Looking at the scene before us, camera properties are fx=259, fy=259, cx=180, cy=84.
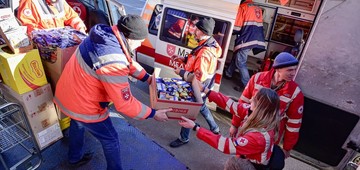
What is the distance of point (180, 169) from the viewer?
3570 millimetres

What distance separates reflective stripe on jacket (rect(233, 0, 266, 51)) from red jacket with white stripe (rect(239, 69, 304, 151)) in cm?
227

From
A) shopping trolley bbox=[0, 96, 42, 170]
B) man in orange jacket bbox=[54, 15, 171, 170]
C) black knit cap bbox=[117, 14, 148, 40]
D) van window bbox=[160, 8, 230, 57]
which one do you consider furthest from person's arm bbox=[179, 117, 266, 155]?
shopping trolley bbox=[0, 96, 42, 170]

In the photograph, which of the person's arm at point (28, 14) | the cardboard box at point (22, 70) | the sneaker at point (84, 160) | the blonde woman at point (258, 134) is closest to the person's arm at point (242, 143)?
the blonde woman at point (258, 134)

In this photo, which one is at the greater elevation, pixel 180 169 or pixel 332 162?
pixel 332 162

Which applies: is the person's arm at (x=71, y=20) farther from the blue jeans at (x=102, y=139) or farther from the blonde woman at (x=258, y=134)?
the blonde woman at (x=258, y=134)

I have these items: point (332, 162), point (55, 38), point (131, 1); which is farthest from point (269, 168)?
point (131, 1)

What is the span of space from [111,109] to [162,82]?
1713 mm

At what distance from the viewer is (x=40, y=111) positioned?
10.4 feet

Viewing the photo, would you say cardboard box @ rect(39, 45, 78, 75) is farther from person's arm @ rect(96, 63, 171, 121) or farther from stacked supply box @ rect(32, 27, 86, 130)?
person's arm @ rect(96, 63, 171, 121)

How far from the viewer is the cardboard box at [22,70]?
2767 millimetres

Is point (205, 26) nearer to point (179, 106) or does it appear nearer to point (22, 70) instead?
point (179, 106)

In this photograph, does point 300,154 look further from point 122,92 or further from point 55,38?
point 55,38

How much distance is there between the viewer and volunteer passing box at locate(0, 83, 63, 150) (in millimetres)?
3012

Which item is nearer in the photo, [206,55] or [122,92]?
[122,92]
